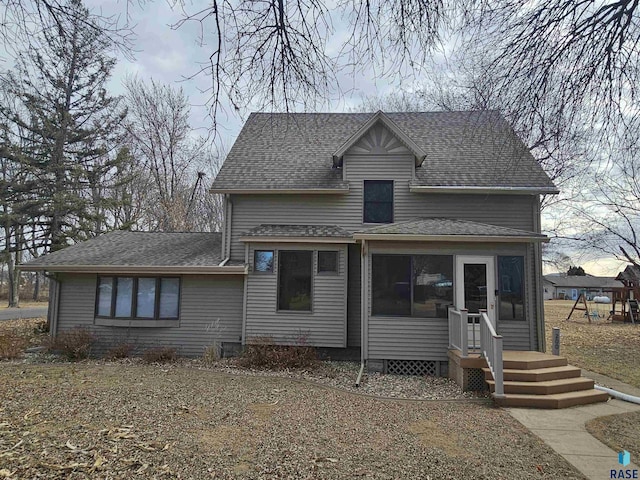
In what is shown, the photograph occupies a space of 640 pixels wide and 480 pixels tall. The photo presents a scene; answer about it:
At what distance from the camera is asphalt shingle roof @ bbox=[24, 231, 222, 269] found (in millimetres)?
11375

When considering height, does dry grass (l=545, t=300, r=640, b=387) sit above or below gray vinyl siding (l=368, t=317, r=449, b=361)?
below

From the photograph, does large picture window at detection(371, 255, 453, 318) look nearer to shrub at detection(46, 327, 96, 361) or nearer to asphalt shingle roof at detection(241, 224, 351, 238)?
asphalt shingle roof at detection(241, 224, 351, 238)

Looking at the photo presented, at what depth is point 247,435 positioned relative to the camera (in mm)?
5195

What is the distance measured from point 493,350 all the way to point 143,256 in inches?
384

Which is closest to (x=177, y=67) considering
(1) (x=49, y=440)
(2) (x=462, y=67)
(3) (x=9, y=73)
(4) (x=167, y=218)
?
(3) (x=9, y=73)

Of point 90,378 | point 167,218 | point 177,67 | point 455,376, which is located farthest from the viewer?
point 167,218

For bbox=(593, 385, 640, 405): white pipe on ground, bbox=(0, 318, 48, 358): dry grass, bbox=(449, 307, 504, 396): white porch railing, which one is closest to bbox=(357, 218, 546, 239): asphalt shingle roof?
bbox=(449, 307, 504, 396): white porch railing

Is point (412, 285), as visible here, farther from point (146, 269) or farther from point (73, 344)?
point (73, 344)

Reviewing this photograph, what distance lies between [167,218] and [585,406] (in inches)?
902

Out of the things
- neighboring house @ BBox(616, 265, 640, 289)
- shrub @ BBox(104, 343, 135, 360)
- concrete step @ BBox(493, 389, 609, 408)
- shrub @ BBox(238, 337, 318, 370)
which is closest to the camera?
concrete step @ BBox(493, 389, 609, 408)

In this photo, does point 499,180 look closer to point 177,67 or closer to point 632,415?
point 632,415

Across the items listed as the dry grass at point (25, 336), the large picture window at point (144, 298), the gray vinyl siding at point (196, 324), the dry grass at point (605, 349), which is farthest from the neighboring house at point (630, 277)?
the dry grass at point (25, 336)

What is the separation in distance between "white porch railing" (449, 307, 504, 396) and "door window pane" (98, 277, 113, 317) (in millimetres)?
9547

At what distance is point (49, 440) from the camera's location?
4836 mm
